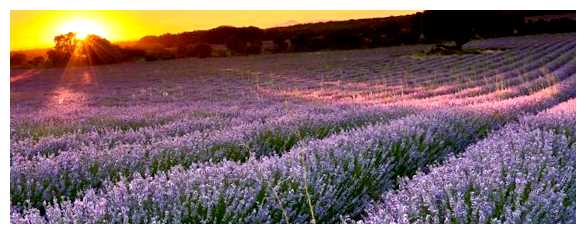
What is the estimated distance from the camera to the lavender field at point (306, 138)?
2.67 m

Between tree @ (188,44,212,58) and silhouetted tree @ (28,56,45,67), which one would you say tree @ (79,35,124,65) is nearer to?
silhouetted tree @ (28,56,45,67)

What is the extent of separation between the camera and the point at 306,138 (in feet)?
12.2

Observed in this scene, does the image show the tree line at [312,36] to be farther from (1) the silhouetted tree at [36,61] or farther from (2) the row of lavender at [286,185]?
(2) the row of lavender at [286,185]

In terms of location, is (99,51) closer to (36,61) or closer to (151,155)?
(36,61)

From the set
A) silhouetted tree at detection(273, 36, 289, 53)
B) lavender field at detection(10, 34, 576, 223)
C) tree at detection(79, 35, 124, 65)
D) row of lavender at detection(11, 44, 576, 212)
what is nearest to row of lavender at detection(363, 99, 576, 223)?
lavender field at detection(10, 34, 576, 223)

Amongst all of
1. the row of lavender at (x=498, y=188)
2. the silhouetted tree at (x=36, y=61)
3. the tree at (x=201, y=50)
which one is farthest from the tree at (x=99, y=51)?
the row of lavender at (x=498, y=188)

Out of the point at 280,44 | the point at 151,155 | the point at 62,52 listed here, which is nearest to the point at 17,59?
the point at 62,52

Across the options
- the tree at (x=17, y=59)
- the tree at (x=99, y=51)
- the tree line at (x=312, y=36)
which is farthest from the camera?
the tree at (x=99, y=51)

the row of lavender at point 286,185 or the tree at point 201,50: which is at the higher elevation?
the tree at point 201,50

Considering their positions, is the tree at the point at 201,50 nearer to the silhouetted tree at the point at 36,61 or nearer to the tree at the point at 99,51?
the tree at the point at 99,51

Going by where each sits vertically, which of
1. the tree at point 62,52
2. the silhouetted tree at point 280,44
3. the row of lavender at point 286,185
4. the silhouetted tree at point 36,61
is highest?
the silhouetted tree at point 280,44

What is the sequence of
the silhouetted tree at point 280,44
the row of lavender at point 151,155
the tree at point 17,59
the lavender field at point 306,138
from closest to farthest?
1. the lavender field at point 306,138
2. the row of lavender at point 151,155
3. the tree at point 17,59
4. the silhouetted tree at point 280,44

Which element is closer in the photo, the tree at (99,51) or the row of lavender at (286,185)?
the row of lavender at (286,185)

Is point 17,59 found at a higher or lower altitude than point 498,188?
higher
